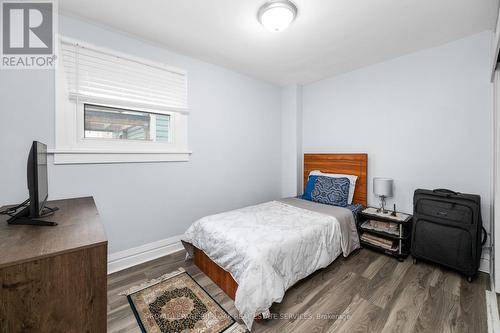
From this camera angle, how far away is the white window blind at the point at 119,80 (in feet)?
6.55

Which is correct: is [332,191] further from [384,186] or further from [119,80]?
[119,80]

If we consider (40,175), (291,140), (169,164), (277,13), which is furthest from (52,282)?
(291,140)

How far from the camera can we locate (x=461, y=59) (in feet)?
7.39

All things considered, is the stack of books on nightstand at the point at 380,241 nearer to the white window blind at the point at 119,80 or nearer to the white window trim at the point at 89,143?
the white window trim at the point at 89,143

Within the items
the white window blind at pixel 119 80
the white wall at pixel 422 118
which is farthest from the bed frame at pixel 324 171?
the white window blind at pixel 119 80

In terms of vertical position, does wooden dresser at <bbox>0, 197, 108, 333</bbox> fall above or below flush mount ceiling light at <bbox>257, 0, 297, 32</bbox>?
below

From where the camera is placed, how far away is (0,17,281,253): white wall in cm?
179

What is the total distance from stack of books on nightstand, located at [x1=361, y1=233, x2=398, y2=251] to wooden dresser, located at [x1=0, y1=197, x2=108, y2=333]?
2.73 m

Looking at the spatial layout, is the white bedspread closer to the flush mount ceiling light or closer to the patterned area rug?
the patterned area rug

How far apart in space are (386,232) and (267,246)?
1.71 metres

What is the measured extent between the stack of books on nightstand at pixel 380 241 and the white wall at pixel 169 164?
1594 millimetres

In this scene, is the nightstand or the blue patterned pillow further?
the blue patterned pillow

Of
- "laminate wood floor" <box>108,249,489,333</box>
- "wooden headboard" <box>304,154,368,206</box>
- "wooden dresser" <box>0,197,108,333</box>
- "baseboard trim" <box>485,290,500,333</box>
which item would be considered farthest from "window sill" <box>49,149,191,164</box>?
"baseboard trim" <box>485,290,500,333</box>

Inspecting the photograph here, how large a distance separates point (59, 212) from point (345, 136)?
341cm
